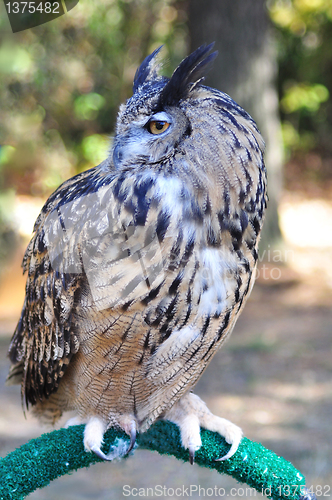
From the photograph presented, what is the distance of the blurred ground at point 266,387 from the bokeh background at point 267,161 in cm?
1

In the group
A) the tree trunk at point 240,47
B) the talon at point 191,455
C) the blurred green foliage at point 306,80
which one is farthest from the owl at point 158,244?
the blurred green foliage at point 306,80

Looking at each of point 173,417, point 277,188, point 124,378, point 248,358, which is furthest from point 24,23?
point 277,188

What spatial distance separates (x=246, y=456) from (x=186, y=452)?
0.28 metres

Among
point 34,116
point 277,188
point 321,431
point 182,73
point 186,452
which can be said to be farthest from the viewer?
point 34,116

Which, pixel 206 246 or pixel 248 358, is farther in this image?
pixel 248 358

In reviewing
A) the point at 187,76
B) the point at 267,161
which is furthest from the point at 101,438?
the point at 267,161

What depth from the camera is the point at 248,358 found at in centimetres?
512

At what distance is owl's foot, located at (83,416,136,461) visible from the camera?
1.76 metres

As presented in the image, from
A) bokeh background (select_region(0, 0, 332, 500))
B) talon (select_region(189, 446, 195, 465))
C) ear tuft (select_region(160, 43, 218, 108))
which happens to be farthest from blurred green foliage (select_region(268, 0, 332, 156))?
talon (select_region(189, 446, 195, 465))

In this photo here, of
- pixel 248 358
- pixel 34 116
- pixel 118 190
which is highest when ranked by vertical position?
Result: pixel 34 116

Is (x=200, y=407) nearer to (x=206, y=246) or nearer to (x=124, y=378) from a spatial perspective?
(x=124, y=378)

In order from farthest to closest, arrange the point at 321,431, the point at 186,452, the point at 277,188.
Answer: the point at 277,188 < the point at 321,431 < the point at 186,452

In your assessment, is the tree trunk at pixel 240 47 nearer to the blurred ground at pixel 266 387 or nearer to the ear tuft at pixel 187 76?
the blurred ground at pixel 266 387

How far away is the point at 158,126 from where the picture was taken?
158 centimetres
